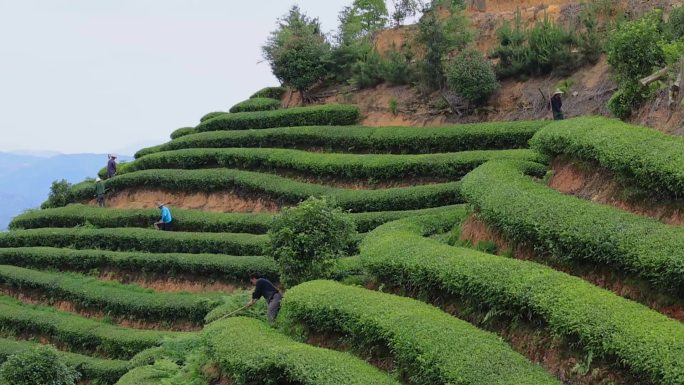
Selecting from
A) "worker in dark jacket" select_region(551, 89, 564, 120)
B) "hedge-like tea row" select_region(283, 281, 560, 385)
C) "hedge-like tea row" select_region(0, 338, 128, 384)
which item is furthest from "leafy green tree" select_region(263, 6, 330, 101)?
"hedge-like tea row" select_region(283, 281, 560, 385)

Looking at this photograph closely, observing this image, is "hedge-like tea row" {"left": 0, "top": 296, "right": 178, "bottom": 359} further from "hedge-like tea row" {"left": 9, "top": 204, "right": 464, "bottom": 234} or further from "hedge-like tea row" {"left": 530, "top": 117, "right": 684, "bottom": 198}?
"hedge-like tea row" {"left": 530, "top": 117, "right": 684, "bottom": 198}

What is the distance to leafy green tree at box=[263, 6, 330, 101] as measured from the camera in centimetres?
3381

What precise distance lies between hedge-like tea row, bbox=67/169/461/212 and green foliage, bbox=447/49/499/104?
5771 millimetres

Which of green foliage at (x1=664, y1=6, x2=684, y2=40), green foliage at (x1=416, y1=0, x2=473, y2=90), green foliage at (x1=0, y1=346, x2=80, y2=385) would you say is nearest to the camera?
green foliage at (x1=0, y1=346, x2=80, y2=385)

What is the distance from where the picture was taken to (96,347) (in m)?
22.0

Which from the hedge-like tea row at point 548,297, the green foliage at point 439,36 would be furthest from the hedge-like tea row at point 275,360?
A: the green foliage at point 439,36

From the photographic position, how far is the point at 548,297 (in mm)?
11242

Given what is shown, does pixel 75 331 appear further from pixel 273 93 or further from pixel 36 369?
pixel 273 93

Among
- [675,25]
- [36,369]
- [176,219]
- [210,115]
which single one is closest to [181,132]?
[210,115]

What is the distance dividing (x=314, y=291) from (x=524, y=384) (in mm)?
5191

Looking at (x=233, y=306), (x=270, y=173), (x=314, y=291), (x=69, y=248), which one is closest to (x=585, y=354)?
(x=314, y=291)

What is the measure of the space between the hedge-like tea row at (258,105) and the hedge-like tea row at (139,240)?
9.85 meters

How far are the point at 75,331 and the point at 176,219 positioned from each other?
5929mm

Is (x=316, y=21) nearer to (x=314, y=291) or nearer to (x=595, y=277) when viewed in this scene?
(x=314, y=291)
